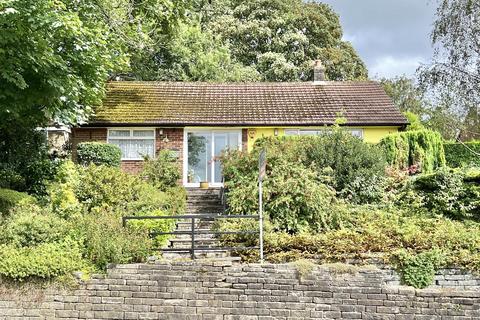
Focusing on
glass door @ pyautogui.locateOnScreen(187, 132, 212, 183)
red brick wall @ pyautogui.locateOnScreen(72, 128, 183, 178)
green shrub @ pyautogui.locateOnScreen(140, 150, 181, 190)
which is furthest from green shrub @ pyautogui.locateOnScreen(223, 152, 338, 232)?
red brick wall @ pyautogui.locateOnScreen(72, 128, 183, 178)

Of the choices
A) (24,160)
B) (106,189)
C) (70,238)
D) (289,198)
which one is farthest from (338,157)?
(24,160)

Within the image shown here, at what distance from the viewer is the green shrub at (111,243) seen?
8898 mm

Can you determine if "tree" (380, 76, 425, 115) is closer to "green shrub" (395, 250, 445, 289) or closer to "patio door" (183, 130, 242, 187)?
"patio door" (183, 130, 242, 187)

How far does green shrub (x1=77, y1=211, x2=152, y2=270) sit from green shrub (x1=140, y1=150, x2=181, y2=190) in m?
5.49

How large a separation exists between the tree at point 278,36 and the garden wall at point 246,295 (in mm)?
22929

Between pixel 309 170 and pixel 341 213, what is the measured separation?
1.36 metres

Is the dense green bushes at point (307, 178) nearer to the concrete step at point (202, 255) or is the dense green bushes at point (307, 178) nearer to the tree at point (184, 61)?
the concrete step at point (202, 255)

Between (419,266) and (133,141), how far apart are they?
11.9 meters

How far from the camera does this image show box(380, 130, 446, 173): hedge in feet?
49.4

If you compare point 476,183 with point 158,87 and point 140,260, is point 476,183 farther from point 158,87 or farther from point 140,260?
point 158,87

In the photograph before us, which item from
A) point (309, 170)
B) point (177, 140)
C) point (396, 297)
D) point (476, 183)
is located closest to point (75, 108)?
point (177, 140)

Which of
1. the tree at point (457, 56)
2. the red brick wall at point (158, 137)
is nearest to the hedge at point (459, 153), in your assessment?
the tree at point (457, 56)

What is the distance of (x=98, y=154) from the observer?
1568cm

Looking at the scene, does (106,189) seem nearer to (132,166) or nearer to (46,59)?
(46,59)
